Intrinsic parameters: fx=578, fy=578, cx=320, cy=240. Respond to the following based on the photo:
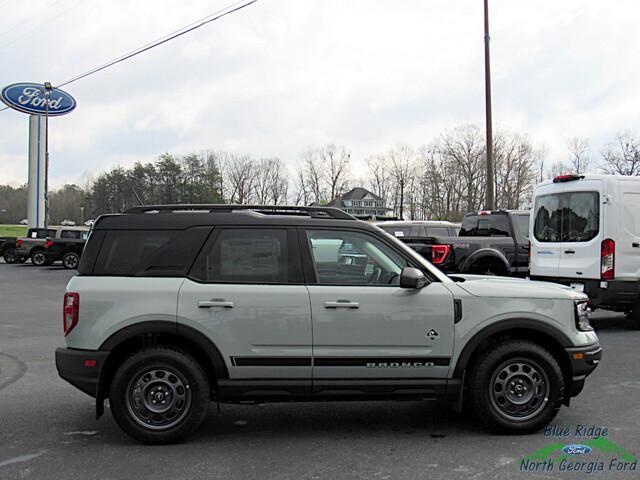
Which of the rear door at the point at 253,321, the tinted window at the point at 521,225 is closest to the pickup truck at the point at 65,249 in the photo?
the tinted window at the point at 521,225

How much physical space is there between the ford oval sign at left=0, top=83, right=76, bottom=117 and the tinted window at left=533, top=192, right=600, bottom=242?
107 feet

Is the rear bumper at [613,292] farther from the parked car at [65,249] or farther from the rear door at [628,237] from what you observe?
the parked car at [65,249]

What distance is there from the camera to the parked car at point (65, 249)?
2652 cm

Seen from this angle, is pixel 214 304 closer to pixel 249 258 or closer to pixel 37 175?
pixel 249 258

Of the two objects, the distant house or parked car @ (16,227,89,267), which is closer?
parked car @ (16,227,89,267)

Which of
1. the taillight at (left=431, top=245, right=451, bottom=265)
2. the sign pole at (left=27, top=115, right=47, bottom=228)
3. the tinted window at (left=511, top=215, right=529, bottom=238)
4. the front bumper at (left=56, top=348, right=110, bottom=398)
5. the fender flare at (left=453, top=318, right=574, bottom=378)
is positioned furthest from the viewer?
the sign pole at (left=27, top=115, right=47, bottom=228)

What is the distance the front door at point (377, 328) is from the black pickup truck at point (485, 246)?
656cm

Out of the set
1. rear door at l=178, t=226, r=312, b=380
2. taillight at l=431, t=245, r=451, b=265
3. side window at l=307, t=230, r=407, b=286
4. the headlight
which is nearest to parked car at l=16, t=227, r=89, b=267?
taillight at l=431, t=245, r=451, b=265

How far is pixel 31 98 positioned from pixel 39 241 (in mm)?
12033

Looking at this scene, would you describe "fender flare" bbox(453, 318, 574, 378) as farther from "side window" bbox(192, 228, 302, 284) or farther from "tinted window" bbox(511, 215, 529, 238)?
"tinted window" bbox(511, 215, 529, 238)

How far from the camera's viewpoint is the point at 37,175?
3694 centimetres

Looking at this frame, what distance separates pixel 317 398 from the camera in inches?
183

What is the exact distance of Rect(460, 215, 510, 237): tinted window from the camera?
12.4m

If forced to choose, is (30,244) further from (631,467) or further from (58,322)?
(631,467)
